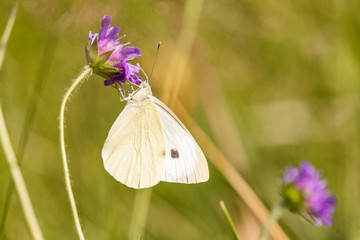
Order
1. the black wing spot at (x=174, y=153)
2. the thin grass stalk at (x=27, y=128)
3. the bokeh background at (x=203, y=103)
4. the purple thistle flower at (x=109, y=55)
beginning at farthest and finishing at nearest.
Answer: the bokeh background at (x=203, y=103), the black wing spot at (x=174, y=153), the thin grass stalk at (x=27, y=128), the purple thistle flower at (x=109, y=55)

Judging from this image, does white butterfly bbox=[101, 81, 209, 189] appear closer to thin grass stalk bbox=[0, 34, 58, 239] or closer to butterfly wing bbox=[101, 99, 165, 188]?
butterfly wing bbox=[101, 99, 165, 188]

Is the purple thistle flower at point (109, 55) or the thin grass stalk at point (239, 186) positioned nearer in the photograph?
the purple thistle flower at point (109, 55)

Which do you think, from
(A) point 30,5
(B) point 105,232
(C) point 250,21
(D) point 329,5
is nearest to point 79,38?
(A) point 30,5

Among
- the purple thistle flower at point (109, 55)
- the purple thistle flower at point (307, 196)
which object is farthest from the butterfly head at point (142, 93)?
the purple thistle flower at point (307, 196)

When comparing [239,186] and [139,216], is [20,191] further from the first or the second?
[239,186]

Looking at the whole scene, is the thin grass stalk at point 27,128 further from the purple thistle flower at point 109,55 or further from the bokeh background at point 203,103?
the purple thistle flower at point 109,55

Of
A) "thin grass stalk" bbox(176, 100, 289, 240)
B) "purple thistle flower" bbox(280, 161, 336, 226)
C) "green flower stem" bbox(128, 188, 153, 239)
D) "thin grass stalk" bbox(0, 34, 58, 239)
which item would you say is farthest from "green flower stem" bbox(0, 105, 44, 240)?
"thin grass stalk" bbox(176, 100, 289, 240)

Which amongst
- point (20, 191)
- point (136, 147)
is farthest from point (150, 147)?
point (20, 191)
